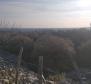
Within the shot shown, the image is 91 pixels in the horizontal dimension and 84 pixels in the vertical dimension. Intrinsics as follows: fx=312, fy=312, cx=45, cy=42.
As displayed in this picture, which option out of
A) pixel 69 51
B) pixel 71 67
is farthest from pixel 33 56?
pixel 71 67

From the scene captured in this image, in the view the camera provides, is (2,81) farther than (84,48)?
No

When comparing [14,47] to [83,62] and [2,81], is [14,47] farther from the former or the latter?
[2,81]

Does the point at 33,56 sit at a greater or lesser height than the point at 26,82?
greater

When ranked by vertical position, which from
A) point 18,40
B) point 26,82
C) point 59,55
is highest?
point 18,40

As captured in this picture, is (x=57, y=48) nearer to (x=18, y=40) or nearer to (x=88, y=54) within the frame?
(x=88, y=54)

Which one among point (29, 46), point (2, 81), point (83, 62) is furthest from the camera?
point (29, 46)

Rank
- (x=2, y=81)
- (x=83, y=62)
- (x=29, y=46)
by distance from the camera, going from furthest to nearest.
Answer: (x=29, y=46) < (x=83, y=62) < (x=2, y=81)

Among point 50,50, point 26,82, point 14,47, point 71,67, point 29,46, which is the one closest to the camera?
point 26,82

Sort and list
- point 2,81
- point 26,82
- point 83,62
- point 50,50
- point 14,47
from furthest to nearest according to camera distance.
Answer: point 14,47
point 50,50
point 83,62
point 26,82
point 2,81

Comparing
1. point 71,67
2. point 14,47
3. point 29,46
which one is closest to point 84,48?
point 71,67
